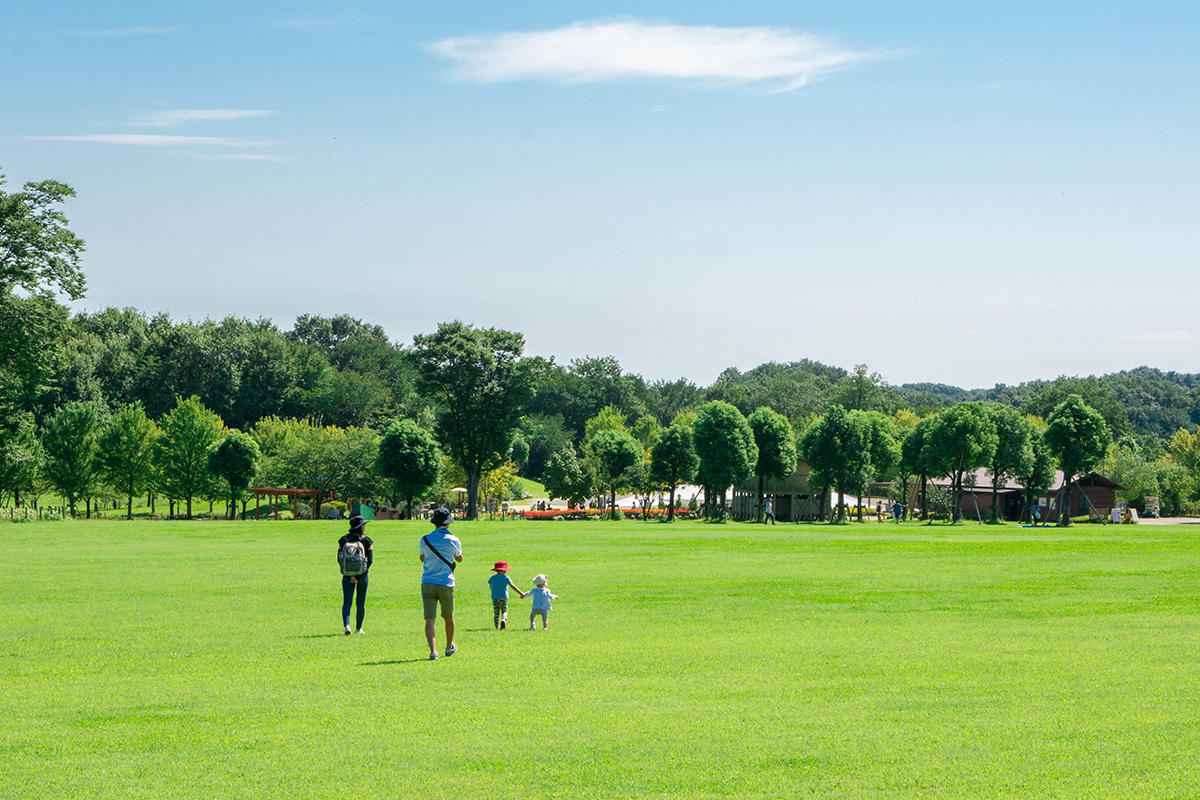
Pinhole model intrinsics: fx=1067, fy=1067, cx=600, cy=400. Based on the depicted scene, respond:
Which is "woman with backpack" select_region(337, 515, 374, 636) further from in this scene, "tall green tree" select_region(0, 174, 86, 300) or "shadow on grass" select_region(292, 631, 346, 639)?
"tall green tree" select_region(0, 174, 86, 300)

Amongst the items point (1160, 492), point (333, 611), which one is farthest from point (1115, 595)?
point (1160, 492)

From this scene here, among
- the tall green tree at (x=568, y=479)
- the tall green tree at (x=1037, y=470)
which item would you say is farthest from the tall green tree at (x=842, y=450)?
the tall green tree at (x=568, y=479)

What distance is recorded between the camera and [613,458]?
4225 inches

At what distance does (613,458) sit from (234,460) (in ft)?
121

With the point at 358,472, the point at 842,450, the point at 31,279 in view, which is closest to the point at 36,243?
the point at 31,279

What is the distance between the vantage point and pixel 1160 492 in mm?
114625

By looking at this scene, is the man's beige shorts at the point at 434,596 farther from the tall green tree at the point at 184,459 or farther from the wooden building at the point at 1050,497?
the wooden building at the point at 1050,497

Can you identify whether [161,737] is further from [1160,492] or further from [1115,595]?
[1160,492]

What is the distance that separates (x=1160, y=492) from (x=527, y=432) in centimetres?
9332

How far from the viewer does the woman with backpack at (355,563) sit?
67.4 ft

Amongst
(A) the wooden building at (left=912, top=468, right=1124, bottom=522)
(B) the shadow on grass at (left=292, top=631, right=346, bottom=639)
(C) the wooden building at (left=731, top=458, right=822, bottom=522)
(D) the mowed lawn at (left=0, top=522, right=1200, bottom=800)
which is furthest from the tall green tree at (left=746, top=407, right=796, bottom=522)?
(B) the shadow on grass at (left=292, top=631, right=346, bottom=639)

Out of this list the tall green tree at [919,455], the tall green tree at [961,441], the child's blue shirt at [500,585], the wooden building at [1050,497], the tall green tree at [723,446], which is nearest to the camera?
the child's blue shirt at [500,585]

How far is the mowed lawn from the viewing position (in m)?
10.3

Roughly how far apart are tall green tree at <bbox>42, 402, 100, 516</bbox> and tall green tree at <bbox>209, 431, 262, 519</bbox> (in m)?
10.9
